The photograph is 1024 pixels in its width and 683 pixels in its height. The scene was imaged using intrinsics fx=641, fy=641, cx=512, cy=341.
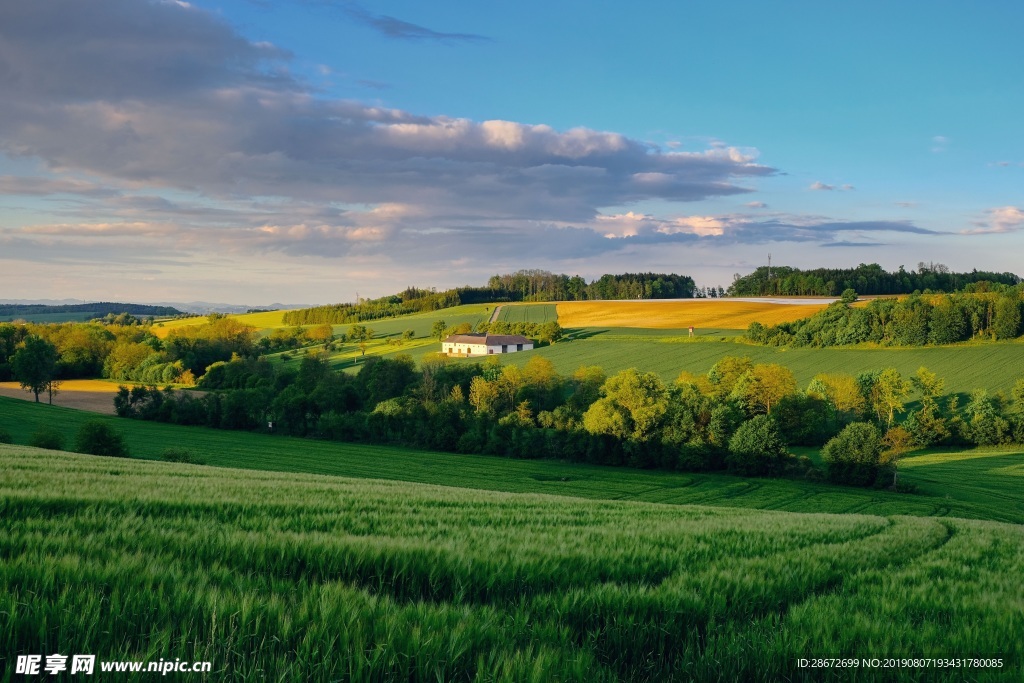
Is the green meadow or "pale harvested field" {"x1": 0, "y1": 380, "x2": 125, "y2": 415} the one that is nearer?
the green meadow

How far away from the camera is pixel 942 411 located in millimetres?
75438

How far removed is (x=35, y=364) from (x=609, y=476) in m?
82.2

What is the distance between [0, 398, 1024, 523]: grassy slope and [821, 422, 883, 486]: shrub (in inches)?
70.0

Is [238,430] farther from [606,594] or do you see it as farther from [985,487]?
[606,594]

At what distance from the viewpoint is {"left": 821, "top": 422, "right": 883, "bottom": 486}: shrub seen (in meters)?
55.2

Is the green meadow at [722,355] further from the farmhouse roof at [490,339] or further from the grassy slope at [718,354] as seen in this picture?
the farmhouse roof at [490,339]

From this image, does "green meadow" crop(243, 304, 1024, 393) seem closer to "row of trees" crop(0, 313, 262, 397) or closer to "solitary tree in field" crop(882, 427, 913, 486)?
"row of trees" crop(0, 313, 262, 397)

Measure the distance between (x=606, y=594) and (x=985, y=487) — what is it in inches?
2379

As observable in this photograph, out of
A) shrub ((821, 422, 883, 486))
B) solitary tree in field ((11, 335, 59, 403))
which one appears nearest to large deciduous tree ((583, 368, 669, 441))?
shrub ((821, 422, 883, 486))

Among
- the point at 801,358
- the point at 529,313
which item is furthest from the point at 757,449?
the point at 529,313

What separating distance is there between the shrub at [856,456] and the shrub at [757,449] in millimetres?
4537

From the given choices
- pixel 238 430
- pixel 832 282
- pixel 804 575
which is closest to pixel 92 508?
pixel 804 575

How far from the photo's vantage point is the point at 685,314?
135 meters

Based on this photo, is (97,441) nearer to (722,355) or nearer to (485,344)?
(722,355)
